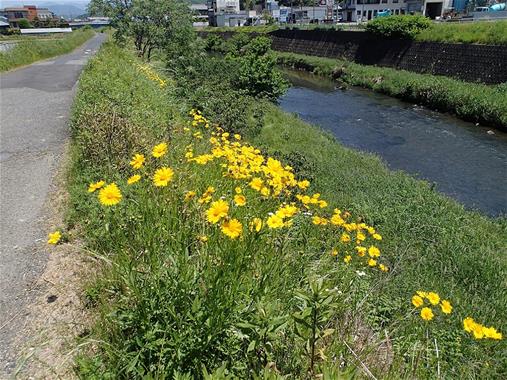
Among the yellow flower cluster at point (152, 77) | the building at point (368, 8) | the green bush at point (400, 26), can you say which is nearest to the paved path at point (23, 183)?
the yellow flower cluster at point (152, 77)

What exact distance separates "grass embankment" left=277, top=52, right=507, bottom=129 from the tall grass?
3469 mm

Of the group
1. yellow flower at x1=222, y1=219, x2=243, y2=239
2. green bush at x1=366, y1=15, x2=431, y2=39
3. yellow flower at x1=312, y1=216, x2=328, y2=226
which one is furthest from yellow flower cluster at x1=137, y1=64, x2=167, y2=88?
green bush at x1=366, y1=15, x2=431, y2=39

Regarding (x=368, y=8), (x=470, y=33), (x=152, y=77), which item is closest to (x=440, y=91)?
(x=470, y=33)

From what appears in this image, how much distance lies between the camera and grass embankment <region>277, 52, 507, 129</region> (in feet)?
51.0

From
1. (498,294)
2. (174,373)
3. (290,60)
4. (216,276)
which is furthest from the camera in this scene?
(290,60)

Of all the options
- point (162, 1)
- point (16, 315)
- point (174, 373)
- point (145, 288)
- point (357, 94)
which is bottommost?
point (357, 94)

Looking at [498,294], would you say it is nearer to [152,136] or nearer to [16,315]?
[152,136]

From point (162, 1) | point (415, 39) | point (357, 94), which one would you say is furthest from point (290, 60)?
point (162, 1)

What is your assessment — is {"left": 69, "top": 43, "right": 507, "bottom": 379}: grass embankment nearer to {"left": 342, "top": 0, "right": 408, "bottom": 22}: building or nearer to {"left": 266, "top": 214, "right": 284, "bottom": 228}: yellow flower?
{"left": 266, "top": 214, "right": 284, "bottom": 228}: yellow flower

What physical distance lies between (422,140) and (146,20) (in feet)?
41.2

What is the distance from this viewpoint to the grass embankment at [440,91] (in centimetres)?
1555

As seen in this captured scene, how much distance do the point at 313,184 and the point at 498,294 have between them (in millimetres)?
3923

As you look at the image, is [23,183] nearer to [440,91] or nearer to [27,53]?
[440,91]

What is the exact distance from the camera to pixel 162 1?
57.9 ft
